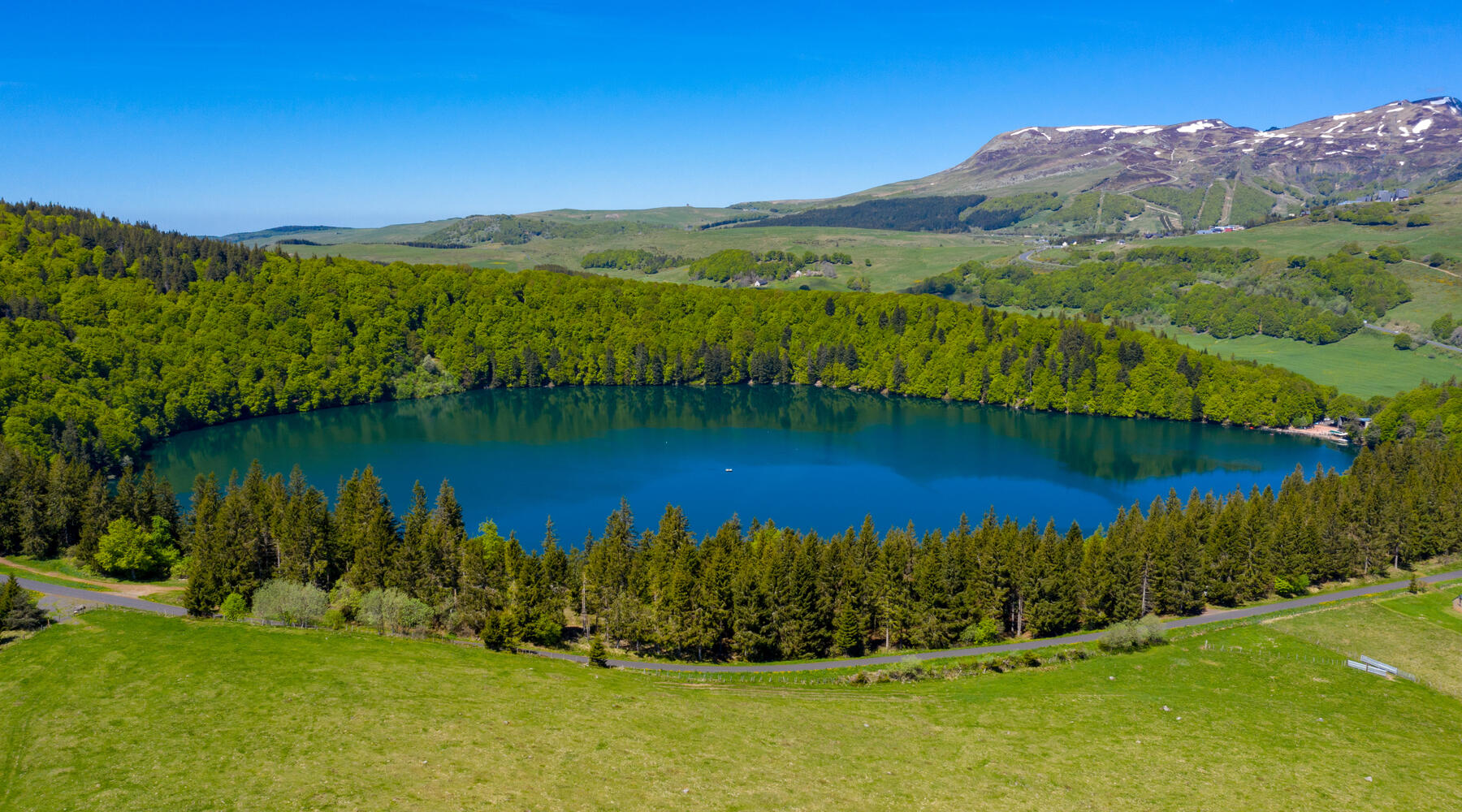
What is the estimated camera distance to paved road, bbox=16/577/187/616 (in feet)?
219

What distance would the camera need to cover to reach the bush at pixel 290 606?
6481cm

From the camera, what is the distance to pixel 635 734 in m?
46.5

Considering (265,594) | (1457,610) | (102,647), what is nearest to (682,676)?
(265,594)

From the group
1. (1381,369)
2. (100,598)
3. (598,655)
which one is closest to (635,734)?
(598,655)

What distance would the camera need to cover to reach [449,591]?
72875 mm

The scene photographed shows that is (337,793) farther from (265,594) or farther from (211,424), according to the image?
(211,424)

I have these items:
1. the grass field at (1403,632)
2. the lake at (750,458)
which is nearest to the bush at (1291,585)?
the grass field at (1403,632)

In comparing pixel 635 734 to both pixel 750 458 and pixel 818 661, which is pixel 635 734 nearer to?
pixel 818 661

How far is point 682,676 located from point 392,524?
33583 mm

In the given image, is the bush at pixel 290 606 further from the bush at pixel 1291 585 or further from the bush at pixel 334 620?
the bush at pixel 1291 585

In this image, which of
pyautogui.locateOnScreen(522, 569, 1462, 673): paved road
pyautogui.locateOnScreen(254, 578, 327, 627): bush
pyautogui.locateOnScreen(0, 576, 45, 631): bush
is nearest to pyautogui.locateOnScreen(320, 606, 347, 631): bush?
pyautogui.locateOnScreen(254, 578, 327, 627): bush

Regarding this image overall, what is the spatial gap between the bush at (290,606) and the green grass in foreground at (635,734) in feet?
14.5

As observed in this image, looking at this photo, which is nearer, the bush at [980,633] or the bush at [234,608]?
the bush at [234,608]

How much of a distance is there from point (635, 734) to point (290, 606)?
3379cm
